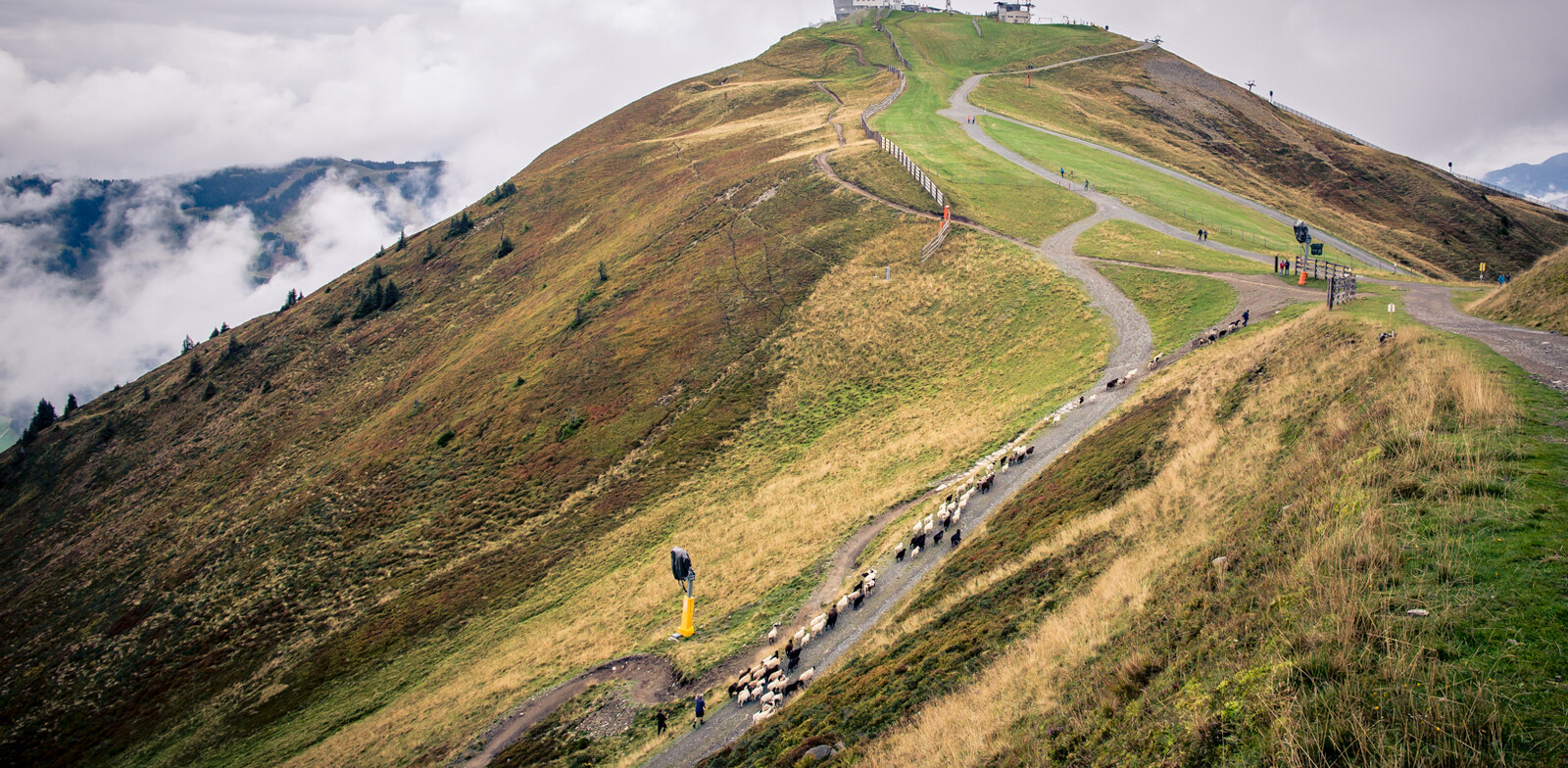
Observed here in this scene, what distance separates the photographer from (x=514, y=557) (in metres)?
38.6

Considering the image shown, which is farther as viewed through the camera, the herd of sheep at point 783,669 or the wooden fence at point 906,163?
the wooden fence at point 906,163

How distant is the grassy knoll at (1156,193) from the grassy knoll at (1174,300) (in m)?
10.6

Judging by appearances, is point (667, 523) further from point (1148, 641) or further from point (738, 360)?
point (1148, 641)

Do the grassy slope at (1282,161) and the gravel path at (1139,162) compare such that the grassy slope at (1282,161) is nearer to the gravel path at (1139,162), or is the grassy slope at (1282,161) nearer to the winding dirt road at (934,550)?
the gravel path at (1139,162)

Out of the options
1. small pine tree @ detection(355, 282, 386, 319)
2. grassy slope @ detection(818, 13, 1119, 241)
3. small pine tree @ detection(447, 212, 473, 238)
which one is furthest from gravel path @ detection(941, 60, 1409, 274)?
small pine tree @ detection(355, 282, 386, 319)

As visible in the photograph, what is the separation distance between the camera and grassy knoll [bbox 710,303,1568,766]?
6.69m

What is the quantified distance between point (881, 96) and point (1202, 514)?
324 ft

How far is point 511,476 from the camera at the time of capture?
4562cm

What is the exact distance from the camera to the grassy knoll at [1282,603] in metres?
6.69

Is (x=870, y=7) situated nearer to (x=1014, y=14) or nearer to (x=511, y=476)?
(x=1014, y=14)

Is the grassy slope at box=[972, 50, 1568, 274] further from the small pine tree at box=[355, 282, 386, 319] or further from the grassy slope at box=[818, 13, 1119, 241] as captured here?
the small pine tree at box=[355, 282, 386, 319]

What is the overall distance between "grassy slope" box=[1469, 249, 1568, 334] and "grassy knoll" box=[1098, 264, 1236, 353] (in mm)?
10716

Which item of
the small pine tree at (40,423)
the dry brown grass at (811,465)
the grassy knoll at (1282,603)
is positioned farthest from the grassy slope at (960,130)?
the small pine tree at (40,423)

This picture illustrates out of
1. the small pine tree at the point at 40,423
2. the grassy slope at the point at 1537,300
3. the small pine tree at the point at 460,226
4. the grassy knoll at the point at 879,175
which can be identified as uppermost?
the small pine tree at the point at 460,226
